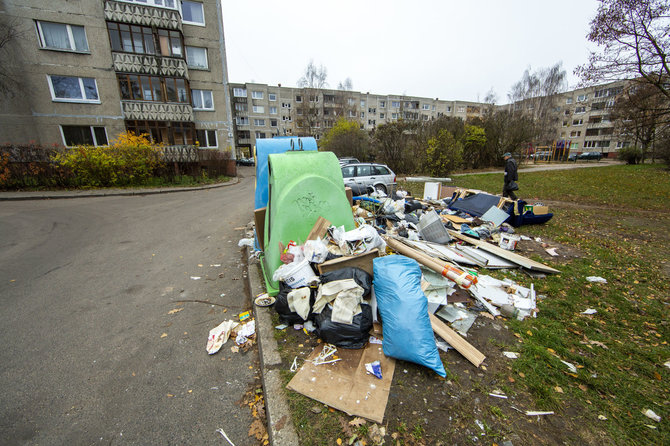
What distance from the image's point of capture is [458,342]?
8.47ft

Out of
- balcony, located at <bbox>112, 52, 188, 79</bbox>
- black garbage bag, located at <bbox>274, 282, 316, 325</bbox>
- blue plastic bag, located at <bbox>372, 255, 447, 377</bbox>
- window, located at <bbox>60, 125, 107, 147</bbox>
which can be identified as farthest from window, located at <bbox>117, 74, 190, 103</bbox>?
blue plastic bag, located at <bbox>372, 255, 447, 377</bbox>

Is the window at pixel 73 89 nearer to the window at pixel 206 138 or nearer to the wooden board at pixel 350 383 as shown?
the window at pixel 206 138

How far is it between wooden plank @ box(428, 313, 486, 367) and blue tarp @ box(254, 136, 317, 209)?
3218 millimetres

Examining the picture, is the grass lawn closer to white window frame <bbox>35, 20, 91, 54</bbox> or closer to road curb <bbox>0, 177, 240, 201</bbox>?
road curb <bbox>0, 177, 240, 201</bbox>

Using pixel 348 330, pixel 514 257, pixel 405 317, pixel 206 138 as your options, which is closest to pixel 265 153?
pixel 348 330

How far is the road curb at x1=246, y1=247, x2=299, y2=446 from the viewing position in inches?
70.3

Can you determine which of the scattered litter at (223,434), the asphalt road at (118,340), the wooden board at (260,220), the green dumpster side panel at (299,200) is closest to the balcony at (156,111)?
the asphalt road at (118,340)

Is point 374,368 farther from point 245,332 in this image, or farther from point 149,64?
point 149,64

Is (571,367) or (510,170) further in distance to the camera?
(510,170)

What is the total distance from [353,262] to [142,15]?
23.1 meters

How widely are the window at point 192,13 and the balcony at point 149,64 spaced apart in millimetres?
3298

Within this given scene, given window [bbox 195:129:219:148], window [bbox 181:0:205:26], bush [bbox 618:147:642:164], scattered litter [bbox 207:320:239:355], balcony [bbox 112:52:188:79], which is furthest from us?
bush [bbox 618:147:642:164]

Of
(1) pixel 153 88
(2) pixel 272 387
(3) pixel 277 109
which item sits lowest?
(2) pixel 272 387

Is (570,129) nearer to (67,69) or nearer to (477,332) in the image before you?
(477,332)
